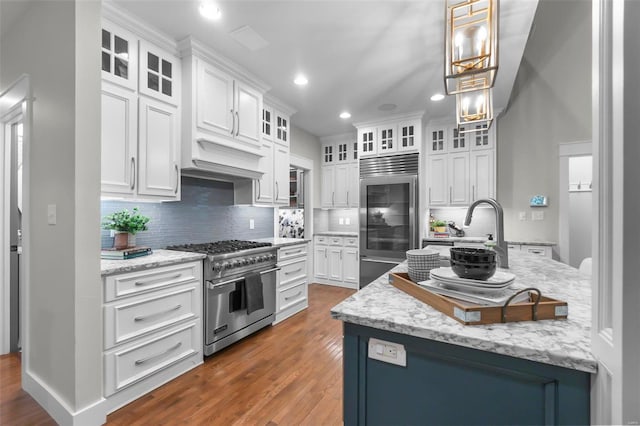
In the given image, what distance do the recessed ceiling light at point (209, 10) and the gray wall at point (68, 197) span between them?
62cm

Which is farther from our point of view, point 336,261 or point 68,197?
point 336,261

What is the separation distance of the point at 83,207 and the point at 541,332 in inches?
86.6

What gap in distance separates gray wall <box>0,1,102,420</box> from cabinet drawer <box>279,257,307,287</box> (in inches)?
73.8

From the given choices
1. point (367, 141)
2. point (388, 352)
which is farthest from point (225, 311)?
point (367, 141)

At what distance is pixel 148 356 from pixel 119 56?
2184 millimetres

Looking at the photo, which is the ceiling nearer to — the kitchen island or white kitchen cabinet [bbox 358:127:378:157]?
white kitchen cabinet [bbox 358:127:378:157]

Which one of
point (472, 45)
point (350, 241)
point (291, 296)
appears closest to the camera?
point (472, 45)

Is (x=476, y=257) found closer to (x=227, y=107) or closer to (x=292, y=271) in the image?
(x=227, y=107)

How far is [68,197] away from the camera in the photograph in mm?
1702

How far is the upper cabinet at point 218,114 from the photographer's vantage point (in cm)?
257

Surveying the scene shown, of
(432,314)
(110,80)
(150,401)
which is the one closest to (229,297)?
(150,401)

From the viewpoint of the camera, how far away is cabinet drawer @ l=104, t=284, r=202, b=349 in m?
1.83

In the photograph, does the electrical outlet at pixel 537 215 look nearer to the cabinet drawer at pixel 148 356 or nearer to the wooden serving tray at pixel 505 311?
the wooden serving tray at pixel 505 311

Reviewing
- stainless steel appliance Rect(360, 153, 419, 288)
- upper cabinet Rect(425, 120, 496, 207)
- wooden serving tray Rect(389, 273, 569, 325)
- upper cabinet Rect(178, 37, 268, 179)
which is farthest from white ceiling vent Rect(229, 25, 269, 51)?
upper cabinet Rect(425, 120, 496, 207)
